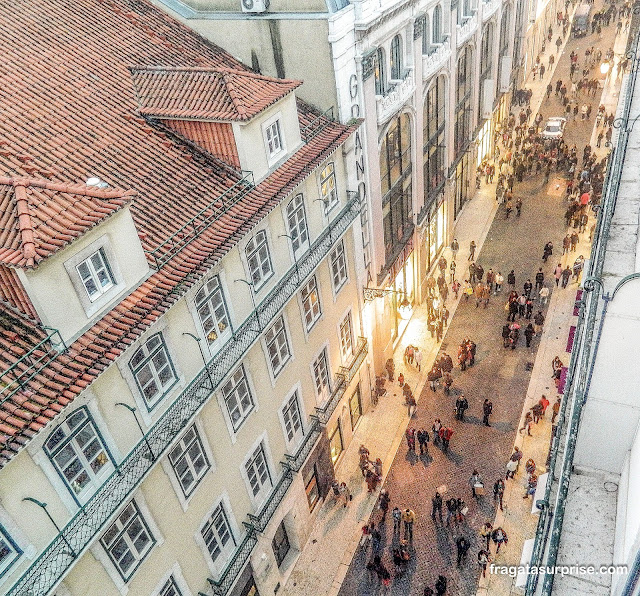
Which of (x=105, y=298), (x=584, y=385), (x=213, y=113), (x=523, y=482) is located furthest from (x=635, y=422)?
(x=523, y=482)

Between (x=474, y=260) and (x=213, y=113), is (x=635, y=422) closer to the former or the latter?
(x=213, y=113)

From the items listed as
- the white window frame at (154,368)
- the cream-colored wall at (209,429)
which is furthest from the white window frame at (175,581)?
the white window frame at (154,368)

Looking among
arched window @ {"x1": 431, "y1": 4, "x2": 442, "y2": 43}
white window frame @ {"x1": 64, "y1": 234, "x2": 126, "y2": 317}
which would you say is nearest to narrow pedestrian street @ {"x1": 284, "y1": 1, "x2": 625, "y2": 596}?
arched window @ {"x1": 431, "y1": 4, "x2": 442, "y2": 43}

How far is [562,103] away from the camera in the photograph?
55344 millimetres

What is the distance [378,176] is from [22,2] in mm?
14479

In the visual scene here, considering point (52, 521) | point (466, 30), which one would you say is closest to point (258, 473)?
point (52, 521)

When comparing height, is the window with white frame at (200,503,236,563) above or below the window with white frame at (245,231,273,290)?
below

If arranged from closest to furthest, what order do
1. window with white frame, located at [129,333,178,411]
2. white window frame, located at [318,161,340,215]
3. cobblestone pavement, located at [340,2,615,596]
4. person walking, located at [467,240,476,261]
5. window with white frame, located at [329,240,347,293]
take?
window with white frame, located at [129,333,178,411] < white window frame, located at [318,161,340,215] < cobblestone pavement, located at [340,2,615,596] < window with white frame, located at [329,240,347,293] < person walking, located at [467,240,476,261]

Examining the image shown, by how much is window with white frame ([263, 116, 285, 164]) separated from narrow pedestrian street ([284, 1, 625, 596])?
1430 cm

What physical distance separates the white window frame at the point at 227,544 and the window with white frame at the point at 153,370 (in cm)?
440

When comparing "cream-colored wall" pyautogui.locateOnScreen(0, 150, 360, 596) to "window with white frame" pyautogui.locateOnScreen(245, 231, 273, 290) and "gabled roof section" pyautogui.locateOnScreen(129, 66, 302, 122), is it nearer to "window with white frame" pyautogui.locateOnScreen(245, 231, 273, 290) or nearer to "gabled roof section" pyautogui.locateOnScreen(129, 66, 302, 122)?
"window with white frame" pyautogui.locateOnScreen(245, 231, 273, 290)

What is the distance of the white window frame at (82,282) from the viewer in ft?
38.8

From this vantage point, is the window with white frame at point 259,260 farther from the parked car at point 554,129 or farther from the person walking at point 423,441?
the parked car at point 554,129

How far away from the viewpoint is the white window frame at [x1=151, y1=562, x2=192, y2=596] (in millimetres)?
15096
